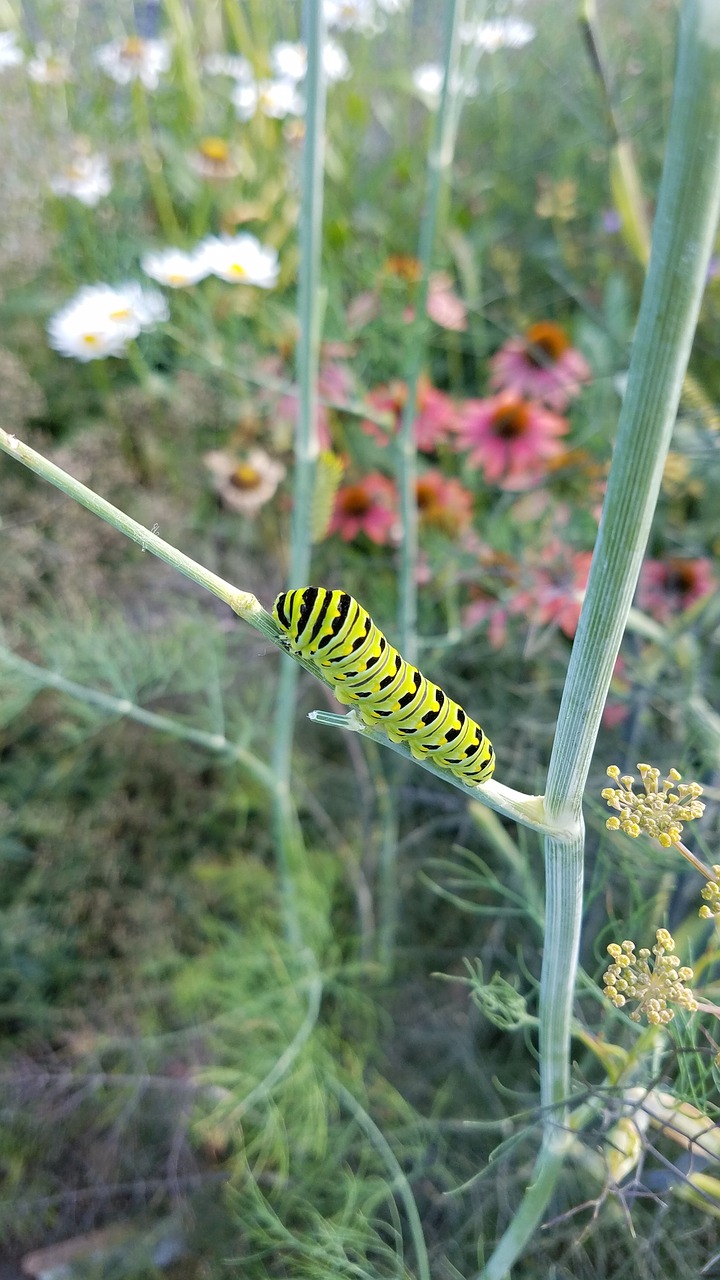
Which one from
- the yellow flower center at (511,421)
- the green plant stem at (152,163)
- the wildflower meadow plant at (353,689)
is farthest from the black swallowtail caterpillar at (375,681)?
the green plant stem at (152,163)

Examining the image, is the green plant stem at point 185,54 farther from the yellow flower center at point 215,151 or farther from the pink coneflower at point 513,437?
the pink coneflower at point 513,437

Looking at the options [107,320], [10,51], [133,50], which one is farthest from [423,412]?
[10,51]

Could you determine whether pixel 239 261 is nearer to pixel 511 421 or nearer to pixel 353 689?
pixel 511 421

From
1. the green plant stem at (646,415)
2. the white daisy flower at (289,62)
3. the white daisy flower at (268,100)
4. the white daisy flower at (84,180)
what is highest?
the white daisy flower at (289,62)

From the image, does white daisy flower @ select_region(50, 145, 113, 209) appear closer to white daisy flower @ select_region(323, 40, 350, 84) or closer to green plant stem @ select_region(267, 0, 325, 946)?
white daisy flower @ select_region(323, 40, 350, 84)

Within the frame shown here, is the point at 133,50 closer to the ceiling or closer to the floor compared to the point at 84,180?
closer to the ceiling

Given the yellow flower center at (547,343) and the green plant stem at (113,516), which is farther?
the yellow flower center at (547,343)
